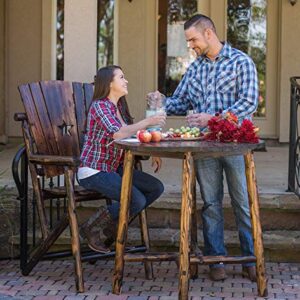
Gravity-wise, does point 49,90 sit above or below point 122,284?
above

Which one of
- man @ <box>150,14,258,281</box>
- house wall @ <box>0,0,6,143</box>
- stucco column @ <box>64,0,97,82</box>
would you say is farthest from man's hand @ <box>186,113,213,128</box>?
house wall @ <box>0,0,6,143</box>

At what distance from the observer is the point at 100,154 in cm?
→ 507

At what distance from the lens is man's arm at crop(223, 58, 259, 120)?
499cm

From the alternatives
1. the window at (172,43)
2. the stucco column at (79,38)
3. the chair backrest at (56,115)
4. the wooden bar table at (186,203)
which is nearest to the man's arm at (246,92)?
the wooden bar table at (186,203)

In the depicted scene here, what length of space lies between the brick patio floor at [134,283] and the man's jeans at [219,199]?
27 centimetres

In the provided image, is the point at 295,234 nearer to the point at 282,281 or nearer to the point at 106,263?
the point at 282,281

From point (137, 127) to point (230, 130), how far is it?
0.62 meters

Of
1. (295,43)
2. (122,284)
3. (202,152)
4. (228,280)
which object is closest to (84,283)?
(122,284)

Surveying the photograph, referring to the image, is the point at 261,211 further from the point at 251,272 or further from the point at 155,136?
the point at 155,136

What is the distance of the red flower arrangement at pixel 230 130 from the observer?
15.4 feet

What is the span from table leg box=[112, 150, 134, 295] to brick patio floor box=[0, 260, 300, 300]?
11 centimetres

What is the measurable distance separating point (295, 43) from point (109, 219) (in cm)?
543

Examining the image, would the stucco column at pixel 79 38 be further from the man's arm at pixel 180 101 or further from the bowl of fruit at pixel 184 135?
the bowl of fruit at pixel 184 135

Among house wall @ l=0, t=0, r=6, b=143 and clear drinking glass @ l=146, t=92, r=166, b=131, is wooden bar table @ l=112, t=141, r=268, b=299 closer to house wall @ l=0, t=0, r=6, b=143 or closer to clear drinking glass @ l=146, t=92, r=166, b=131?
clear drinking glass @ l=146, t=92, r=166, b=131
